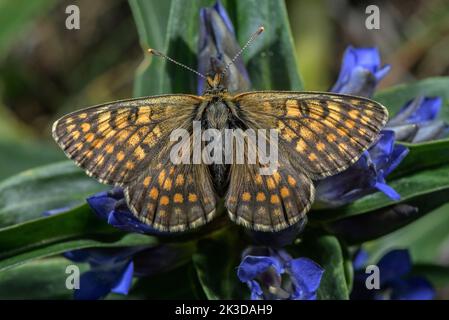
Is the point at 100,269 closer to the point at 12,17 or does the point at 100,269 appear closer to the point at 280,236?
A: the point at 280,236

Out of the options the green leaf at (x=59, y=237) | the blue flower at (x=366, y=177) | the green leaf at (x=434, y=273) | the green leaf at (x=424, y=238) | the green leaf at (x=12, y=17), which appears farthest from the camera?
the green leaf at (x=12, y=17)

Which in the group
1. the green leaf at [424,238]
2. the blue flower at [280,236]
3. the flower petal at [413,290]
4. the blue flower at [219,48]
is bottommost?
the flower petal at [413,290]

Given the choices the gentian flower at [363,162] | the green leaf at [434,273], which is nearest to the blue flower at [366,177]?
the gentian flower at [363,162]

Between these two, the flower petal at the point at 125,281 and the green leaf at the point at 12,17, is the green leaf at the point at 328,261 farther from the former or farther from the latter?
the green leaf at the point at 12,17

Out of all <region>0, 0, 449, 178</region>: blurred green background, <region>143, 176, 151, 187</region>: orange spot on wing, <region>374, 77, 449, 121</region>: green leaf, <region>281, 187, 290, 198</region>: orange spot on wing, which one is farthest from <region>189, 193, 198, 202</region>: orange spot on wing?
<region>0, 0, 449, 178</region>: blurred green background

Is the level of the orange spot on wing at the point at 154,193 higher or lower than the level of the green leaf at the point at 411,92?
lower

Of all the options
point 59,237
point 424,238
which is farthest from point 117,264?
point 424,238
